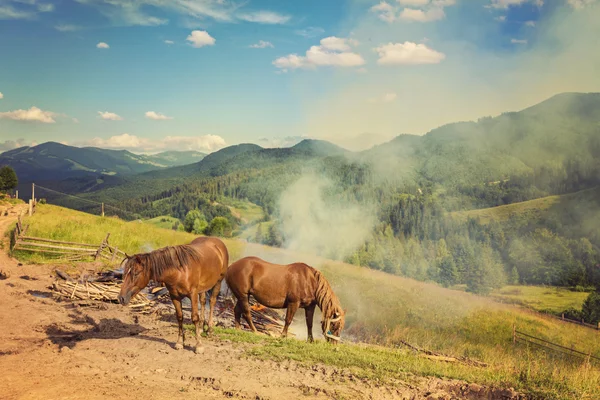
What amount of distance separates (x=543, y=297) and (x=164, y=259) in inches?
4287

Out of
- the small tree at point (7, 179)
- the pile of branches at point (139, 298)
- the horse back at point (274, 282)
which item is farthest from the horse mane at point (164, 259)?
the small tree at point (7, 179)

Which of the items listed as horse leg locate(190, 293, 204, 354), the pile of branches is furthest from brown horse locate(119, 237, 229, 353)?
the pile of branches

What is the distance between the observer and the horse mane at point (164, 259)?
974 cm

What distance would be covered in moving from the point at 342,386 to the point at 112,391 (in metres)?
4.63

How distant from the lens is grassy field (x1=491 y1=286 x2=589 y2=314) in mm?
84619

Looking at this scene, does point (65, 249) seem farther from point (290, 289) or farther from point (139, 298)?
point (290, 289)

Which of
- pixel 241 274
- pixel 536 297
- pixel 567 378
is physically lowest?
pixel 536 297

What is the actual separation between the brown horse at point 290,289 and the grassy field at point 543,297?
87.1 metres

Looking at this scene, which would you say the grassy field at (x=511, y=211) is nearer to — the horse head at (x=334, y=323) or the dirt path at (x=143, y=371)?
the horse head at (x=334, y=323)

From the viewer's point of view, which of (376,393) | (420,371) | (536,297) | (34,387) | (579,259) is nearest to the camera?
(34,387)

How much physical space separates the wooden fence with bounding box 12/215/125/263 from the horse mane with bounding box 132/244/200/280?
1308cm

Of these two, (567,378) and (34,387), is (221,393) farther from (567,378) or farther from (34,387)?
(567,378)

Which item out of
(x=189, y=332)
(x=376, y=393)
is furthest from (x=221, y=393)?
(x=189, y=332)

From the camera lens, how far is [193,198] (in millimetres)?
183625
